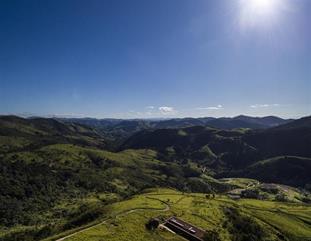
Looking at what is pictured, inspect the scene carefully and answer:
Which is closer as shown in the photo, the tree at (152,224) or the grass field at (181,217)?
the grass field at (181,217)

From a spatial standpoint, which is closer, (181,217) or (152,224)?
(152,224)

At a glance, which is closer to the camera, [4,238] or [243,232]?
[243,232]

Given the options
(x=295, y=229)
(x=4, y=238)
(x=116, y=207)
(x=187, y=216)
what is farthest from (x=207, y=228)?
(x=4, y=238)

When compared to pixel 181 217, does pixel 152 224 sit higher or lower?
higher

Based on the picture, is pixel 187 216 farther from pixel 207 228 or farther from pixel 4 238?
pixel 4 238

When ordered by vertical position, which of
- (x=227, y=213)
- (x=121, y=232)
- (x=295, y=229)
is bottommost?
(x=295, y=229)

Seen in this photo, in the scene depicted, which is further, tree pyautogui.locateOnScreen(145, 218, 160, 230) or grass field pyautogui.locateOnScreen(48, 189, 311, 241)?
tree pyautogui.locateOnScreen(145, 218, 160, 230)

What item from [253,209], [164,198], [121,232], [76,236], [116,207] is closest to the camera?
[76,236]

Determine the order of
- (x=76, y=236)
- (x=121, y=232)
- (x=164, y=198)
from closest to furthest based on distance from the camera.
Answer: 1. (x=76, y=236)
2. (x=121, y=232)
3. (x=164, y=198)
